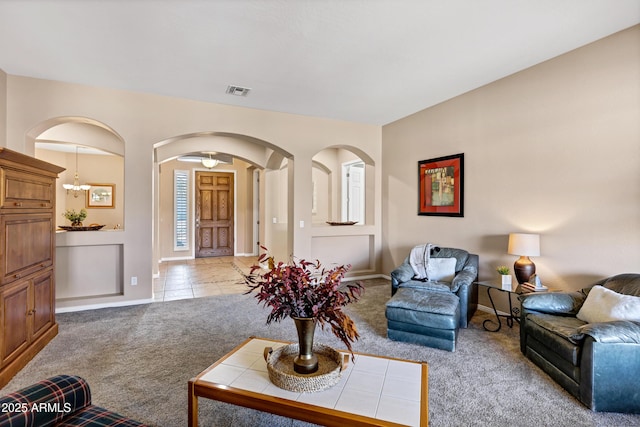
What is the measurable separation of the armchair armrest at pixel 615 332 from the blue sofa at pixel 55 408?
2629mm

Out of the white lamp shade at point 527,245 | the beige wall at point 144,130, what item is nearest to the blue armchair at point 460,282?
the white lamp shade at point 527,245

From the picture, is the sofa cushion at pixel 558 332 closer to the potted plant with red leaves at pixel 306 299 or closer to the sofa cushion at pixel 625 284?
the sofa cushion at pixel 625 284

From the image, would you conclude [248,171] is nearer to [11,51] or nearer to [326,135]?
[326,135]

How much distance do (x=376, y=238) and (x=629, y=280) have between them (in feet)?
12.5

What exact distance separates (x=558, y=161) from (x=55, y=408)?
434cm

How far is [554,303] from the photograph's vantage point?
272cm

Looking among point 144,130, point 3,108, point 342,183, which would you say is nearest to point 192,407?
point 144,130

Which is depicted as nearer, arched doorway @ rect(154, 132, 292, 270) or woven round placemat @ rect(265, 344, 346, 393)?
woven round placemat @ rect(265, 344, 346, 393)

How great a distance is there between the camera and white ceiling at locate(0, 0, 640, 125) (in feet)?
8.21

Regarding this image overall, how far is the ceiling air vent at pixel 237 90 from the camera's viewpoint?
414 centimetres

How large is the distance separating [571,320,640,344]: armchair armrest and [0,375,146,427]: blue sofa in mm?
2629

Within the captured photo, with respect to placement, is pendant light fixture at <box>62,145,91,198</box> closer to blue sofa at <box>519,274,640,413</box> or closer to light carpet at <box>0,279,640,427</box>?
light carpet at <box>0,279,640,427</box>

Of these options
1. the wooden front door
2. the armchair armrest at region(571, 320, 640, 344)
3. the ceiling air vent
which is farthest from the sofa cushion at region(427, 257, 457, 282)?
the wooden front door

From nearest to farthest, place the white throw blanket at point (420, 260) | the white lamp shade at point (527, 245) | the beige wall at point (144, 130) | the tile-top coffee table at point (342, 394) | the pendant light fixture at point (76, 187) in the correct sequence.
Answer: the tile-top coffee table at point (342, 394) < the white lamp shade at point (527, 245) < the beige wall at point (144, 130) < the white throw blanket at point (420, 260) < the pendant light fixture at point (76, 187)
